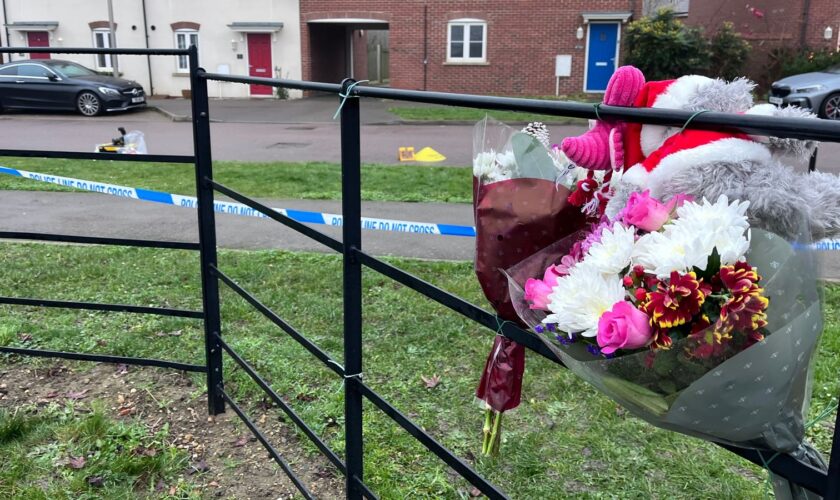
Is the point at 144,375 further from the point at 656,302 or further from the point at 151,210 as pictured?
the point at 151,210

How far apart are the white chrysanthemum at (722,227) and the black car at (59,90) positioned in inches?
751

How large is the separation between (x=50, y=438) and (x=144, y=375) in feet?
2.28

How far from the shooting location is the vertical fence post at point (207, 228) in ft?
9.79

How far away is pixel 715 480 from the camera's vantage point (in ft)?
9.07

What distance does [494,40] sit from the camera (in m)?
22.9

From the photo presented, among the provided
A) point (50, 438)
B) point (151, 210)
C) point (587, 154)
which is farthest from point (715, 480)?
point (151, 210)

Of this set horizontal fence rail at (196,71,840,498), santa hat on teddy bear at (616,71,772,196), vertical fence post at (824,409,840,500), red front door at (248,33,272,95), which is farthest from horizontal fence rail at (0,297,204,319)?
red front door at (248,33,272,95)

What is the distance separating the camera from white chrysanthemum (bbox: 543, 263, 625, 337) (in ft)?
3.71

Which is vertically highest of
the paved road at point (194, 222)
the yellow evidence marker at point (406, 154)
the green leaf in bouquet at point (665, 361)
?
the green leaf in bouquet at point (665, 361)

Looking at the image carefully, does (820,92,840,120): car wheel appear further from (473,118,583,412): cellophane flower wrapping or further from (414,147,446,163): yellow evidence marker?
(473,118,583,412): cellophane flower wrapping

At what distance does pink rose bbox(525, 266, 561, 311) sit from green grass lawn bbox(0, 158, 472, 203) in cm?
620

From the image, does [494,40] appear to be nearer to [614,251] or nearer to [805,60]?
[805,60]

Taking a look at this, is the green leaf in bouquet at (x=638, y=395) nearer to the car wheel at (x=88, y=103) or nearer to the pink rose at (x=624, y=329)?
the pink rose at (x=624, y=329)

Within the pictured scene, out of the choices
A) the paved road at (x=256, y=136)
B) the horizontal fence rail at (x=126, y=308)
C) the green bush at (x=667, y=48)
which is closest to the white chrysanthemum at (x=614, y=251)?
the horizontal fence rail at (x=126, y=308)
